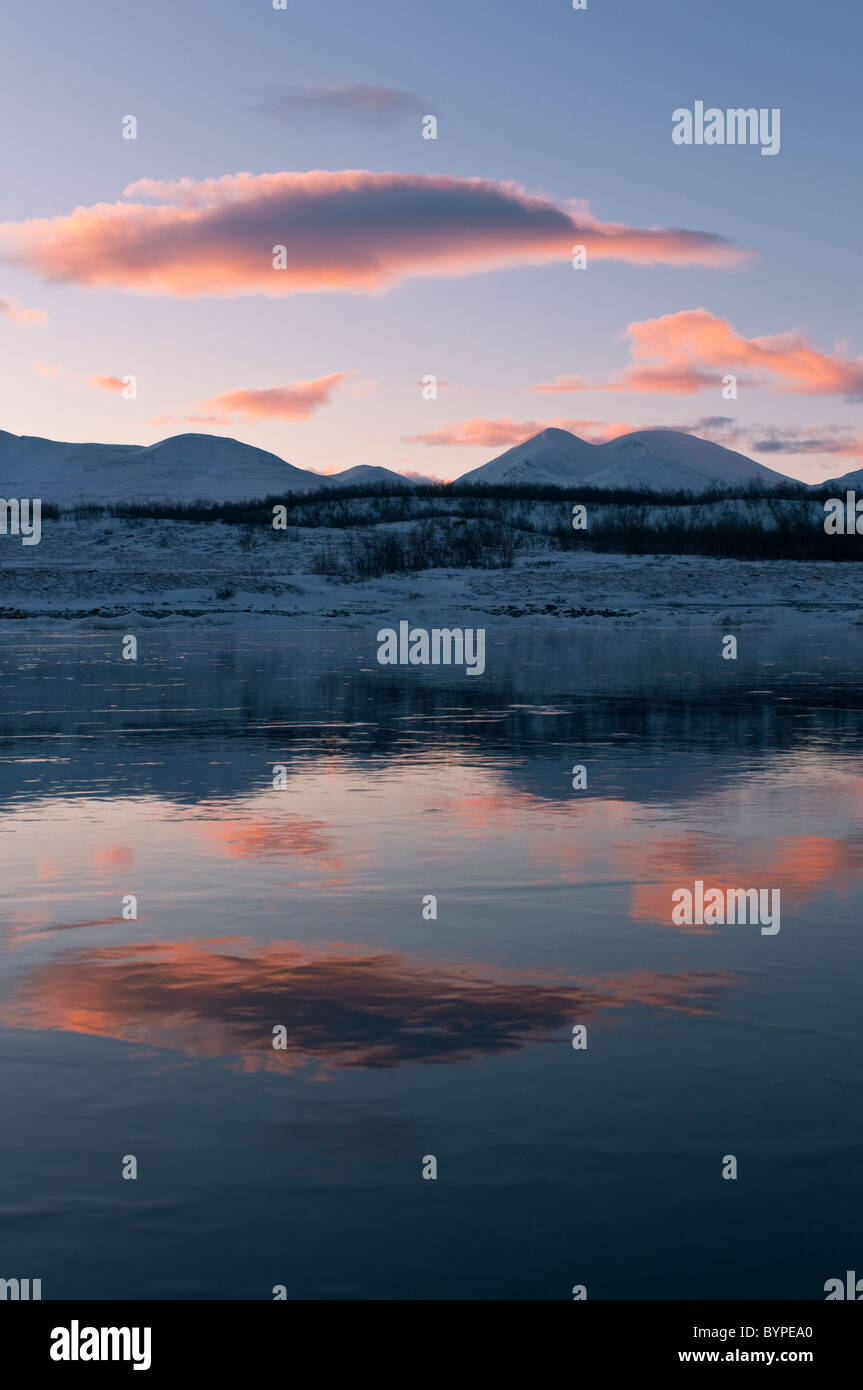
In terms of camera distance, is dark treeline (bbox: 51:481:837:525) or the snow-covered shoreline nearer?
the snow-covered shoreline

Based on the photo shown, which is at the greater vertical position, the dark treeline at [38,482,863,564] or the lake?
the dark treeline at [38,482,863,564]

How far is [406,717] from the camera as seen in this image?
964 inches

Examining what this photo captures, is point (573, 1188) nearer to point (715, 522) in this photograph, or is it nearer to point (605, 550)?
point (605, 550)

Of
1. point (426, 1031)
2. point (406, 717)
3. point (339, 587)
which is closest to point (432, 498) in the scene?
point (339, 587)

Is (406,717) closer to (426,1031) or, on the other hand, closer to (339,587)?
(426,1031)

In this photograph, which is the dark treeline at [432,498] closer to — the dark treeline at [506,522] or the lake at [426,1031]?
the dark treeline at [506,522]

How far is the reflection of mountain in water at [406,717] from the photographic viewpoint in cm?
1739

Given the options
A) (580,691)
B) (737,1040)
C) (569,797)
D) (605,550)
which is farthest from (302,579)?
(737,1040)

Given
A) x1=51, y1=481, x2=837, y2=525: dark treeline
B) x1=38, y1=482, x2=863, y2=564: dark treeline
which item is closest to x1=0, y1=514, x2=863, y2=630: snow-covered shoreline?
x1=38, y1=482, x2=863, y2=564: dark treeline

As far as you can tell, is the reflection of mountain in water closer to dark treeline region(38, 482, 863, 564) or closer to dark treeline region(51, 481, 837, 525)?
dark treeline region(38, 482, 863, 564)

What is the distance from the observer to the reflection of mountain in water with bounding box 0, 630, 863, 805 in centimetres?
1739

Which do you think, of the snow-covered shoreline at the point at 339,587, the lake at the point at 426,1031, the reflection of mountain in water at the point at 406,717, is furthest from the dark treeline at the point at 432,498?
the lake at the point at 426,1031

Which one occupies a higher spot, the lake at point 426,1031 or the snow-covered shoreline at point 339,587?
the snow-covered shoreline at point 339,587
